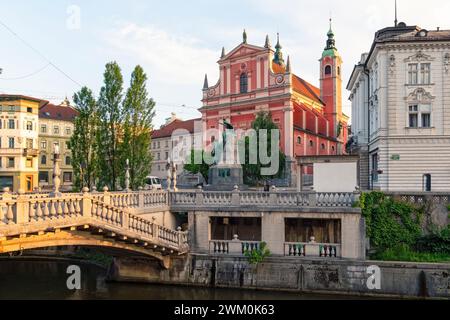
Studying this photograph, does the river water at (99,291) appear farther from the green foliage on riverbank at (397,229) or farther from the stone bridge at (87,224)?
the green foliage on riverbank at (397,229)

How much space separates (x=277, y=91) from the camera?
54.3 m

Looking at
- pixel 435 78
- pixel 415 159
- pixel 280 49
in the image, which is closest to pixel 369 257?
pixel 415 159

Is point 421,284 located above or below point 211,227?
below

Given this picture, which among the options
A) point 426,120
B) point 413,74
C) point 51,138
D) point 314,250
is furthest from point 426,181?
point 51,138

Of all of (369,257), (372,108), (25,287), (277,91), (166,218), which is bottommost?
(25,287)

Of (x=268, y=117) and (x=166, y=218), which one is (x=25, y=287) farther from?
(x=268, y=117)

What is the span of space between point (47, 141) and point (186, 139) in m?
24.3

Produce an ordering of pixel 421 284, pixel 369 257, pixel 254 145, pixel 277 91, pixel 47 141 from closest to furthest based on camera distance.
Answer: pixel 421 284, pixel 369 257, pixel 254 145, pixel 277 91, pixel 47 141

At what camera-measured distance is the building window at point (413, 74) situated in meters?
29.7

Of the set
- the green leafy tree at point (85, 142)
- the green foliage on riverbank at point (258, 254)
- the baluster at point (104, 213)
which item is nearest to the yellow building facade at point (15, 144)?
the green leafy tree at point (85, 142)

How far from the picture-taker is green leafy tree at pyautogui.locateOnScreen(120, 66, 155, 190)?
28750 millimetres

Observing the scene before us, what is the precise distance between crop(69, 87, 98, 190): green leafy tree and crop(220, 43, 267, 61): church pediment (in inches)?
1229

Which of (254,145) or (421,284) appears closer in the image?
(421,284)

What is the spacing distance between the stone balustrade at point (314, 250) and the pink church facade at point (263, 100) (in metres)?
33.2
